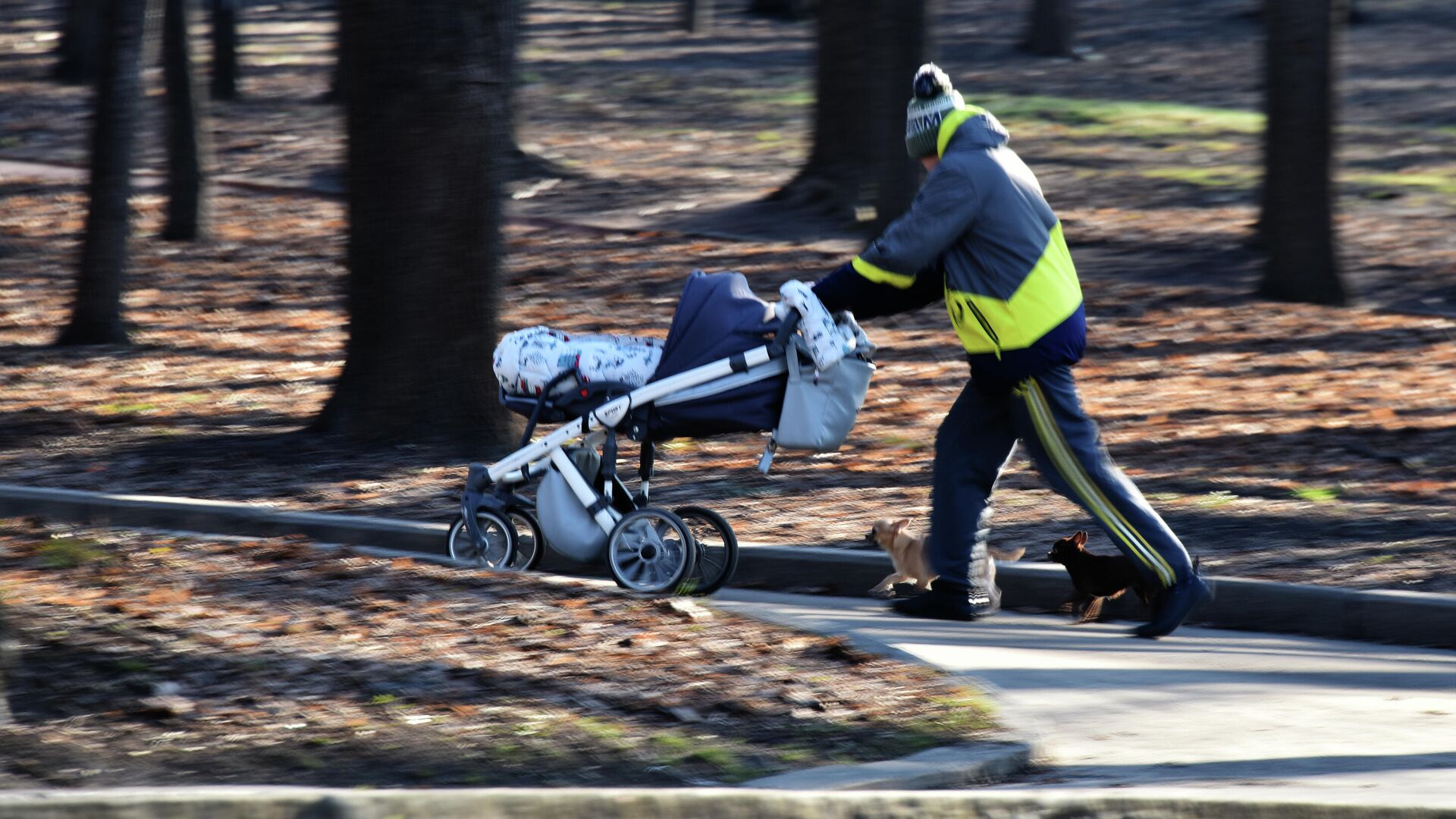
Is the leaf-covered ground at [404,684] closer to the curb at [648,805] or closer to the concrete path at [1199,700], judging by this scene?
the concrete path at [1199,700]

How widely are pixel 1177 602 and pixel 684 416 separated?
199cm

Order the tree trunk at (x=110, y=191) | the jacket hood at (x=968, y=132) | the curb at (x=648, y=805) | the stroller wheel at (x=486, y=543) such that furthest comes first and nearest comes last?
the tree trunk at (x=110, y=191) → the stroller wheel at (x=486, y=543) → the jacket hood at (x=968, y=132) → the curb at (x=648, y=805)

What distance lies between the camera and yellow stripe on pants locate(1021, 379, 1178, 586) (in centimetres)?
654

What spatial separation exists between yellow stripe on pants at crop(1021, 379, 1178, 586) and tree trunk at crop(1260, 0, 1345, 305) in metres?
8.40

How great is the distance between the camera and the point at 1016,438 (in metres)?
6.80

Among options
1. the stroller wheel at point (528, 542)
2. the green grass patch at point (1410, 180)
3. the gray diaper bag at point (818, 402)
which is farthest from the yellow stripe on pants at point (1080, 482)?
the green grass patch at point (1410, 180)

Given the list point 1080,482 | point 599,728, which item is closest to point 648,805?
point 599,728

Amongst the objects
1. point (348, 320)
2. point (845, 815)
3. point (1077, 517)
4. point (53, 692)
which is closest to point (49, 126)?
point (348, 320)

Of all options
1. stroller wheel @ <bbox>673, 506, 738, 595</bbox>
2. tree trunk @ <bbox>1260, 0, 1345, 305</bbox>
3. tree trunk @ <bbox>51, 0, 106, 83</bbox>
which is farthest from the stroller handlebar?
tree trunk @ <bbox>51, 0, 106, 83</bbox>

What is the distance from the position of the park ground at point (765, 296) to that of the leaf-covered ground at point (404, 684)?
1.5 inches

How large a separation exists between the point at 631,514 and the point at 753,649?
1.20m

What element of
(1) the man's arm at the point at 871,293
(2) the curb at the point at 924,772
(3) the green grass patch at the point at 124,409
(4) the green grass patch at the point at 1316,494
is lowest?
(4) the green grass patch at the point at 1316,494

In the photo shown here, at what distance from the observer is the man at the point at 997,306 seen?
647cm

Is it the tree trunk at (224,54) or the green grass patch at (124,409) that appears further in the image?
the tree trunk at (224,54)
